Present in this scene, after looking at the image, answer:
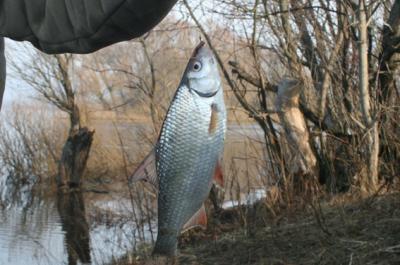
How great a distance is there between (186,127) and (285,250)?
399cm

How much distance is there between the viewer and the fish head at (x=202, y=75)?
2223 mm

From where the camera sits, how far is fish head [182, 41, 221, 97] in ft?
7.29

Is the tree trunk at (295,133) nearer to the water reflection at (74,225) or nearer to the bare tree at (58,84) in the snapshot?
the water reflection at (74,225)

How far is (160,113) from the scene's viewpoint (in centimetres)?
896

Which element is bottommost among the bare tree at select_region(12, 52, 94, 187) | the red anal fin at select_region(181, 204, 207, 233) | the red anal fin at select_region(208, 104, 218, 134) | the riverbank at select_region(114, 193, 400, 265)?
the riverbank at select_region(114, 193, 400, 265)

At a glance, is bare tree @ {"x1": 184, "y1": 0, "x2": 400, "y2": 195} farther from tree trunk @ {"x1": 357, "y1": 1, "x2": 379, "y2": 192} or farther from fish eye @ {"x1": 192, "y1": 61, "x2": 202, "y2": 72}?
fish eye @ {"x1": 192, "y1": 61, "x2": 202, "y2": 72}

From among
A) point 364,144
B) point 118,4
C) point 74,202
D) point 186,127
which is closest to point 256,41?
point 364,144

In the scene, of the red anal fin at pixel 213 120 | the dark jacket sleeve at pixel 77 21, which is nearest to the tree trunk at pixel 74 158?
the red anal fin at pixel 213 120

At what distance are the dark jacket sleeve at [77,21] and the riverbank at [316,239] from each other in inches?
153

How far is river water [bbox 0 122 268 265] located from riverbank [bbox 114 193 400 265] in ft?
4.26

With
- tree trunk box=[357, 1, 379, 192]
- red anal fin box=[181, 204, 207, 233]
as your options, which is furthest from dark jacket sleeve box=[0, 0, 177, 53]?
tree trunk box=[357, 1, 379, 192]

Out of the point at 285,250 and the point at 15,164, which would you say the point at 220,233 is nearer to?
the point at 285,250

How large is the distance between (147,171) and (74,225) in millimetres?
10624

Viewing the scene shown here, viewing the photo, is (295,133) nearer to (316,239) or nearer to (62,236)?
(316,239)
